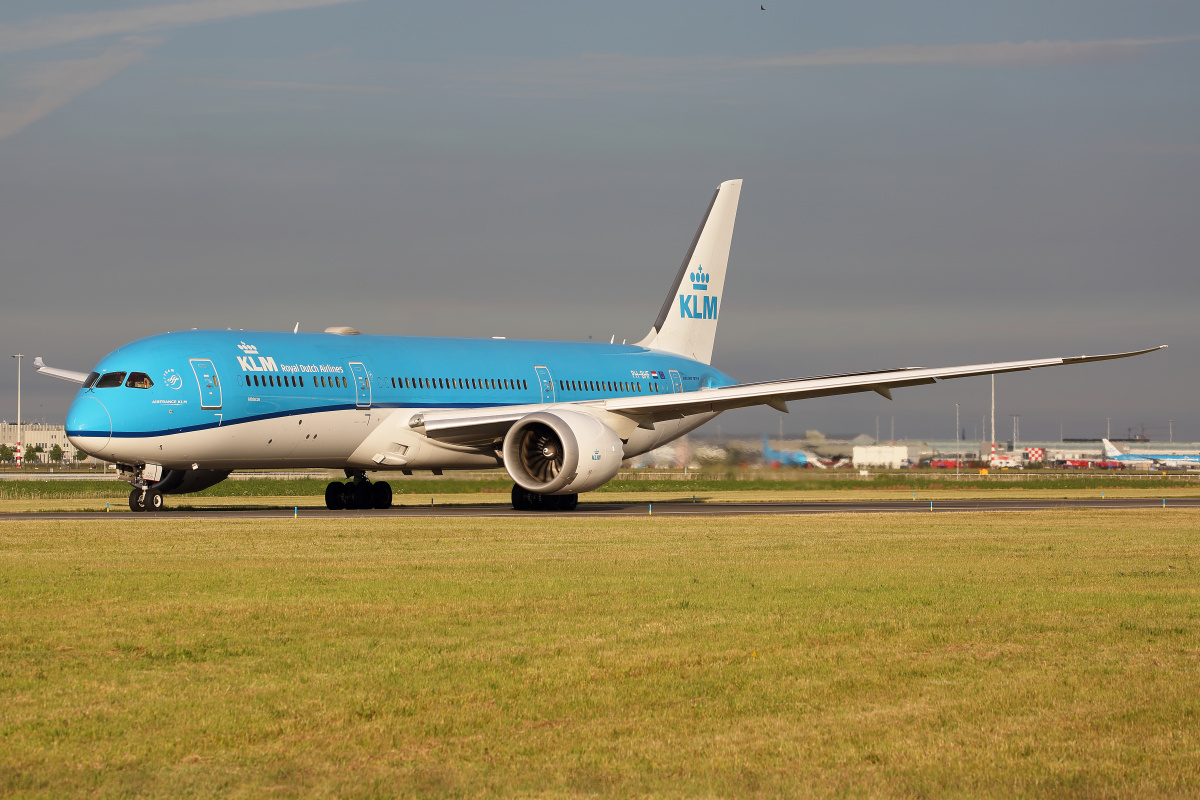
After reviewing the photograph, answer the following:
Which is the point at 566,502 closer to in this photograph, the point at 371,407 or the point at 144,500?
the point at 371,407

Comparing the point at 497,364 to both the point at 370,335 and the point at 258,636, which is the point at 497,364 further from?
the point at 258,636

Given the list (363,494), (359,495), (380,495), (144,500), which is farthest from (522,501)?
(144,500)

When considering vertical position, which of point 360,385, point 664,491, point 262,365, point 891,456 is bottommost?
point 664,491

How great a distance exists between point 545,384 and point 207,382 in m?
11.3

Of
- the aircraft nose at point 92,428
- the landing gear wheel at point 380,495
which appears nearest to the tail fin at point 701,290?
the landing gear wheel at point 380,495

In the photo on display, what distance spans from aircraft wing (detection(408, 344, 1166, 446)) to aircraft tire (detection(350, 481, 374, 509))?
9.35ft

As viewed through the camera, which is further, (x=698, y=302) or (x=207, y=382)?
(x=698, y=302)

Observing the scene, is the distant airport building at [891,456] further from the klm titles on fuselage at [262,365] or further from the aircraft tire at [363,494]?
the klm titles on fuselage at [262,365]

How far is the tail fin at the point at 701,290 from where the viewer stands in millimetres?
45031

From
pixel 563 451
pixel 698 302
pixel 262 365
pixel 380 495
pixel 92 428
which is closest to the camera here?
pixel 92 428

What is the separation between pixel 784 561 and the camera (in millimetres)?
18188

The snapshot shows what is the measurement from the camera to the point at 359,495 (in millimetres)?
35781

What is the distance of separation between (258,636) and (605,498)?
33854mm

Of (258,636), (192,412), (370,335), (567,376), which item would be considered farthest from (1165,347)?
(258,636)
